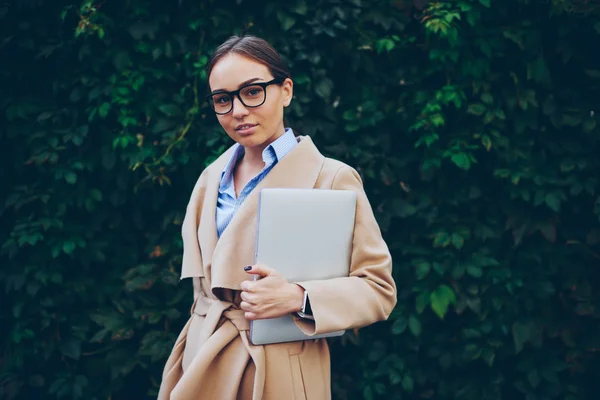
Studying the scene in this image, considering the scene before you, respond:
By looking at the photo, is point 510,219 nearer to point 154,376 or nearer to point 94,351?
point 154,376

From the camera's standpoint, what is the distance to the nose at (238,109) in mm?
1624

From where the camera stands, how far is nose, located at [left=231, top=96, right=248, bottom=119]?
1.62 m

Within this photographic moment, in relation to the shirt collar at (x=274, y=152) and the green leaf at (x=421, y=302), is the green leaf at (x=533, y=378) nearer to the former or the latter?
the green leaf at (x=421, y=302)

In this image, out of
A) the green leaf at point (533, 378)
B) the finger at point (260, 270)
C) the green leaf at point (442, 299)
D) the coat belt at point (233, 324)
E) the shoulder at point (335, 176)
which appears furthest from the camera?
the green leaf at point (533, 378)

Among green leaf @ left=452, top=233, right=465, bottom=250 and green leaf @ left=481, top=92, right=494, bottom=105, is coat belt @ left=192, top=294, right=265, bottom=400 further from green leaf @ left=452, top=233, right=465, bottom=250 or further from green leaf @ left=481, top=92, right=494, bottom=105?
green leaf @ left=481, top=92, right=494, bottom=105

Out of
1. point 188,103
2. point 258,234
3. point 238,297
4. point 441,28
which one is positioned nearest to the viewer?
point 258,234

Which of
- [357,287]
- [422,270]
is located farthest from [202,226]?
[422,270]

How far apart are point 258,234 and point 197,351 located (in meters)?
0.45

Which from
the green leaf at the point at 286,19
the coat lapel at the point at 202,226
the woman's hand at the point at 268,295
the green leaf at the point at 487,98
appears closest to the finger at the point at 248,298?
the woman's hand at the point at 268,295

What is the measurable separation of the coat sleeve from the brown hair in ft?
1.09

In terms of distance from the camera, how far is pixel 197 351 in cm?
171

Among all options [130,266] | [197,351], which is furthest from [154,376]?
[197,351]

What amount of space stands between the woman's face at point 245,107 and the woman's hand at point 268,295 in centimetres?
39

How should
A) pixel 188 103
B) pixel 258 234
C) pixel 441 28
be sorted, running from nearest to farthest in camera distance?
pixel 258 234 < pixel 441 28 < pixel 188 103
